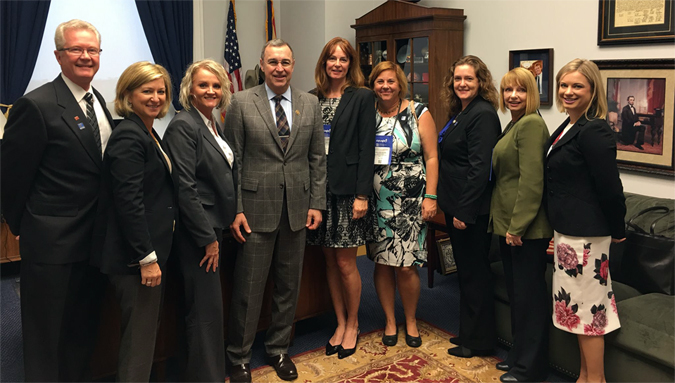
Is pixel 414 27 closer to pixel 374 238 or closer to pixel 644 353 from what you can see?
pixel 374 238

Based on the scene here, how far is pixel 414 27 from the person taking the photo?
186 inches

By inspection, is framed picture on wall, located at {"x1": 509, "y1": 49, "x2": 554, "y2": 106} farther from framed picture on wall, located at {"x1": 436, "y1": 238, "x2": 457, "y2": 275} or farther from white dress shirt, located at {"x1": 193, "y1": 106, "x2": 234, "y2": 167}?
white dress shirt, located at {"x1": 193, "y1": 106, "x2": 234, "y2": 167}

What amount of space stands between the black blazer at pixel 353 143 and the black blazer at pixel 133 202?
0.93 metres

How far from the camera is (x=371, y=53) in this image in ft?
17.2

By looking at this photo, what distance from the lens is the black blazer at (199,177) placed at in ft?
7.70

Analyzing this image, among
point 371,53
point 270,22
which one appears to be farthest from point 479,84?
point 270,22

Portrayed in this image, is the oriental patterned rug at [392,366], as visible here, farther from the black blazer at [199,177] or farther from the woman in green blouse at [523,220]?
the black blazer at [199,177]

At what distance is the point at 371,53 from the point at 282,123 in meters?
2.74

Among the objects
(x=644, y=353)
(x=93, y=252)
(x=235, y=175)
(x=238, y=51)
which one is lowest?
(x=644, y=353)

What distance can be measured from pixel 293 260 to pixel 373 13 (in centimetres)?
305

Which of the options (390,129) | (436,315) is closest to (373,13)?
(390,129)

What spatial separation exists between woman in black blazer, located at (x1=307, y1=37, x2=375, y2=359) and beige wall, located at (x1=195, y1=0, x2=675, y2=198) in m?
1.91

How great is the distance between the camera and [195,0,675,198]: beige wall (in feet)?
12.5

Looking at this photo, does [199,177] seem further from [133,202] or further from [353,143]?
[353,143]
